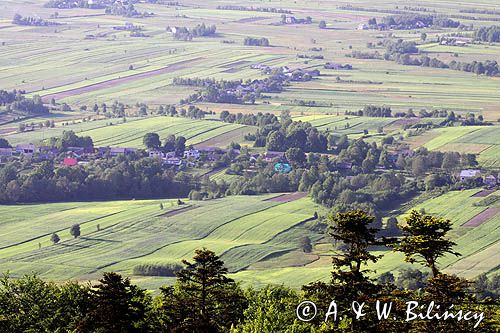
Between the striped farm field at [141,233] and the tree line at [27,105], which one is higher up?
the striped farm field at [141,233]

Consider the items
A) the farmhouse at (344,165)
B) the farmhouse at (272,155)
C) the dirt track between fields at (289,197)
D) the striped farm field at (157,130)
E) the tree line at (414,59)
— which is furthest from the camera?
the tree line at (414,59)

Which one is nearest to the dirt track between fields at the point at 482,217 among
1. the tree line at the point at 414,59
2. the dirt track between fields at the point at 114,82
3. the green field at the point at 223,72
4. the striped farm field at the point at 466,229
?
the striped farm field at the point at 466,229

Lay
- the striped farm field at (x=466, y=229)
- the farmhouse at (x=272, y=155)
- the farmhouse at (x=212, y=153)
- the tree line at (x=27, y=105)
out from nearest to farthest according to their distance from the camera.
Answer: the striped farm field at (x=466, y=229)
the farmhouse at (x=212, y=153)
the farmhouse at (x=272, y=155)
the tree line at (x=27, y=105)

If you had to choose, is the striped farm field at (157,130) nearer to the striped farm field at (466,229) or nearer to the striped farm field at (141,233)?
the striped farm field at (141,233)

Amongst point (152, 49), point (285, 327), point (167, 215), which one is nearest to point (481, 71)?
point (152, 49)

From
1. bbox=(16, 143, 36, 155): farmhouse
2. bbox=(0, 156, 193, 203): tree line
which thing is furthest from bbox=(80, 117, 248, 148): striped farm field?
bbox=(0, 156, 193, 203): tree line

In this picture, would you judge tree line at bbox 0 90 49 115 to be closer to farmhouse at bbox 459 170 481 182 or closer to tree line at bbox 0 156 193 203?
tree line at bbox 0 156 193 203
